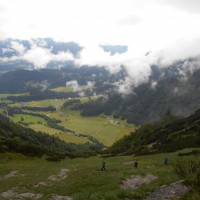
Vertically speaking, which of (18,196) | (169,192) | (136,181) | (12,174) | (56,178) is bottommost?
(56,178)

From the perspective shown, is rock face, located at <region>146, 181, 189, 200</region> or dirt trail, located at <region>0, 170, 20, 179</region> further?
dirt trail, located at <region>0, 170, 20, 179</region>

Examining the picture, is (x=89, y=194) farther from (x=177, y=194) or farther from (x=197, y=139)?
(x=197, y=139)

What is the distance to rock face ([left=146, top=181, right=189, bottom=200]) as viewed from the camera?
3474 cm

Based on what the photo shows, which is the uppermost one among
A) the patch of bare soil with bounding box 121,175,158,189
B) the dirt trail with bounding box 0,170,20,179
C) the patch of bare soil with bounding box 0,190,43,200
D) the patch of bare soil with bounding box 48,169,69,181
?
the patch of bare soil with bounding box 121,175,158,189

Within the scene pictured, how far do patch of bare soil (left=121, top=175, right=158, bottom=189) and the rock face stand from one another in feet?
21.3

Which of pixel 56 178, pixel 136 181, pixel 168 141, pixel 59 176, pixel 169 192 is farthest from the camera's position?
pixel 168 141

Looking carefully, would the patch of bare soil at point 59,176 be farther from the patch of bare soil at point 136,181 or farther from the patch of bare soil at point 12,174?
the patch of bare soil at point 136,181


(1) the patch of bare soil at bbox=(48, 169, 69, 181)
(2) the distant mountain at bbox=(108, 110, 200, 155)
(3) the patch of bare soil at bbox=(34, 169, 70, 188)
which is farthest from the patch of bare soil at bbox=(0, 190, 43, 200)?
(2) the distant mountain at bbox=(108, 110, 200, 155)

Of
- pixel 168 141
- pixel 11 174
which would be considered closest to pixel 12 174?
pixel 11 174

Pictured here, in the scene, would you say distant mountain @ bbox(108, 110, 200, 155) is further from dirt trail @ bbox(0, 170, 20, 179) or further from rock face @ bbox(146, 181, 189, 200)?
rock face @ bbox(146, 181, 189, 200)

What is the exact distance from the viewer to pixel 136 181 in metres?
46.8

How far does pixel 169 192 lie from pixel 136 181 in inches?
→ 449

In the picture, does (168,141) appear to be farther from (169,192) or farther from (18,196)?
(169,192)

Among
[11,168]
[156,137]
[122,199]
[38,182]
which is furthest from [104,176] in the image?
[156,137]
